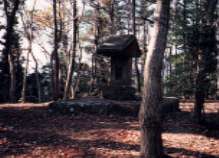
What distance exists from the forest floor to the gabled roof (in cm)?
448

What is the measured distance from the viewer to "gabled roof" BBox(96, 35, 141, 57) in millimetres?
19625

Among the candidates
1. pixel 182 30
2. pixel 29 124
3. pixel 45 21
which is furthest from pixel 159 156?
pixel 45 21

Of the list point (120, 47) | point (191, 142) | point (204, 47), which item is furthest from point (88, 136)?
point (120, 47)

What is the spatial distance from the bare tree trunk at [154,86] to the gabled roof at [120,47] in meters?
9.68

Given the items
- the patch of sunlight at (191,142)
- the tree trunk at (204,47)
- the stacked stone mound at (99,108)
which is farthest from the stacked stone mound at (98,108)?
the patch of sunlight at (191,142)

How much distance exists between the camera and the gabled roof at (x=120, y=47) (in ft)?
64.4

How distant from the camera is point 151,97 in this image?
973 cm

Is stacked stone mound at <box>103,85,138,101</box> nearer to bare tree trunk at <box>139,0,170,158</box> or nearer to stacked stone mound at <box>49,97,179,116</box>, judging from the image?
stacked stone mound at <box>49,97,179,116</box>

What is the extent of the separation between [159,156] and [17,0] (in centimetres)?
1043

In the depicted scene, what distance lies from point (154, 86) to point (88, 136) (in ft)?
12.7

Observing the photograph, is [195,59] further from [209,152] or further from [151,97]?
[151,97]

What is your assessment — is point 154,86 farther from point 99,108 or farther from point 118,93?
point 118,93

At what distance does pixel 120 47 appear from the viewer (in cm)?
1955

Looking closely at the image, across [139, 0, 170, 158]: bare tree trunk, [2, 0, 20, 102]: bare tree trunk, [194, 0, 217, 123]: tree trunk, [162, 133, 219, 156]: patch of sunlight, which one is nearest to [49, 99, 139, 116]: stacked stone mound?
[194, 0, 217, 123]: tree trunk
